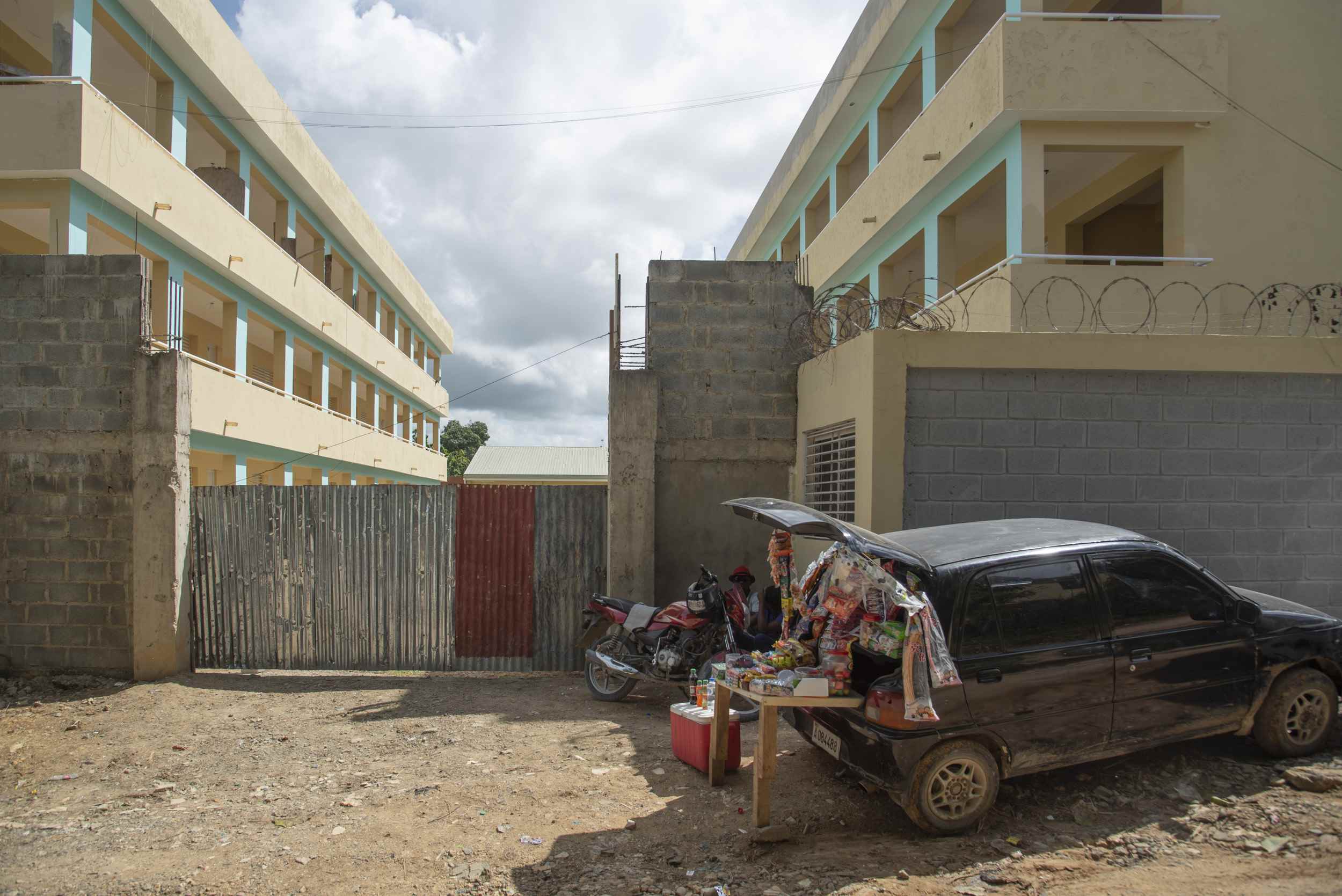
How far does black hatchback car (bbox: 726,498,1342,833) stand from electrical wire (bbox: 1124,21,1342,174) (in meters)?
7.44

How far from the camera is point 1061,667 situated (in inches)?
181

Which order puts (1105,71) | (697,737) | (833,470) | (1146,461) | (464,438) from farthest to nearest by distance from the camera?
(464,438)
(1105,71)
(833,470)
(1146,461)
(697,737)

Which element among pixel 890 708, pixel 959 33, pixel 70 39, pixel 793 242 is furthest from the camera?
pixel 793 242

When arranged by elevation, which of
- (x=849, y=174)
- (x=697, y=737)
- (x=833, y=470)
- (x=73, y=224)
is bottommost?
(x=697, y=737)

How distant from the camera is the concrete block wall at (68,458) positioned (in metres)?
8.45

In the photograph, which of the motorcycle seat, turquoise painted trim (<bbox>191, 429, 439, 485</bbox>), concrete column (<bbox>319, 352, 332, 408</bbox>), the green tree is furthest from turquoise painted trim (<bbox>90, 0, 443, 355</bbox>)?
the green tree

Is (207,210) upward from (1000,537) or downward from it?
upward

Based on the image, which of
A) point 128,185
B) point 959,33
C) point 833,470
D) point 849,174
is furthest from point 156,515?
point 849,174

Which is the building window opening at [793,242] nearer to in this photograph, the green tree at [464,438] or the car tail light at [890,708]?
the car tail light at [890,708]

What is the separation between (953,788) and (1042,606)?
1.08 meters

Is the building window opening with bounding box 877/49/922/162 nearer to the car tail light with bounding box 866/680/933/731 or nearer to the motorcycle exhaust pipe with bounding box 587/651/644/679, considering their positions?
the motorcycle exhaust pipe with bounding box 587/651/644/679

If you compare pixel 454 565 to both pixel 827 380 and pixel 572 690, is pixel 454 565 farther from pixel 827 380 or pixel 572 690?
pixel 827 380

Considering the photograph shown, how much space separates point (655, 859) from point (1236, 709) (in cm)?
347

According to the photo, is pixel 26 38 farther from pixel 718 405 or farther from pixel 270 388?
pixel 718 405
